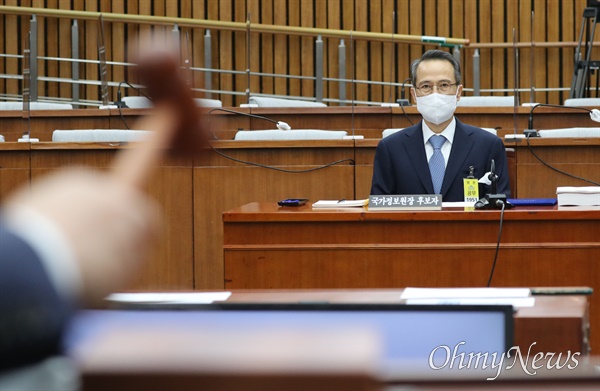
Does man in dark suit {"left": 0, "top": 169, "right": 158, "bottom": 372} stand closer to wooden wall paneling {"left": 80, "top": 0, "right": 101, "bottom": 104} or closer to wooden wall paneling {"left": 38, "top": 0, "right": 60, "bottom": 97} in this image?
wooden wall paneling {"left": 80, "top": 0, "right": 101, "bottom": 104}

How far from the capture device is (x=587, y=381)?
0.48 meters

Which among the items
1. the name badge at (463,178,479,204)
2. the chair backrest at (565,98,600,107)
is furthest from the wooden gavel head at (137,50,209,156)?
the chair backrest at (565,98,600,107)

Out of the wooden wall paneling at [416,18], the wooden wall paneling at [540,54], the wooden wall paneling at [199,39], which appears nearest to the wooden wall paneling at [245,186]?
the wooden wall paneling at [199,39]

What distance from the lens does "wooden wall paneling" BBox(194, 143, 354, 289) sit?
4672mm

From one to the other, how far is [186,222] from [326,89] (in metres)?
5.07

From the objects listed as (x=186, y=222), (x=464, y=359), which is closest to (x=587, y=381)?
(x=464, y=359)

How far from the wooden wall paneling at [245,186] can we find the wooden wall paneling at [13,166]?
3.00 ft

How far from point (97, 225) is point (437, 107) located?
3840 mm

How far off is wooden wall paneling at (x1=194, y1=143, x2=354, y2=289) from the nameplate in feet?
4.63

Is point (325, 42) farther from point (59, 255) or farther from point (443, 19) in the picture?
point (59, 255)

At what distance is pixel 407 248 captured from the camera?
3.18 meters

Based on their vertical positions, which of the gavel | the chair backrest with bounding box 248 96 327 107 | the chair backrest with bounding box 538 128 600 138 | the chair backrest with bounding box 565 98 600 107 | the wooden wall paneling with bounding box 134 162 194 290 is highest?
the chair backrest with bounding box 248 96 327 107

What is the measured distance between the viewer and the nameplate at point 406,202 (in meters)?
3.28

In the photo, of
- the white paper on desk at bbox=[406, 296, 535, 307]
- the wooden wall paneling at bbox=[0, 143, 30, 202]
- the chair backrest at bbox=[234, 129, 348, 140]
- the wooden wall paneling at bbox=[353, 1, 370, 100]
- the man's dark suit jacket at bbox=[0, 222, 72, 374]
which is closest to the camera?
A: the man's dark suit jacket at bbox=[0, 222, 72, 374]
